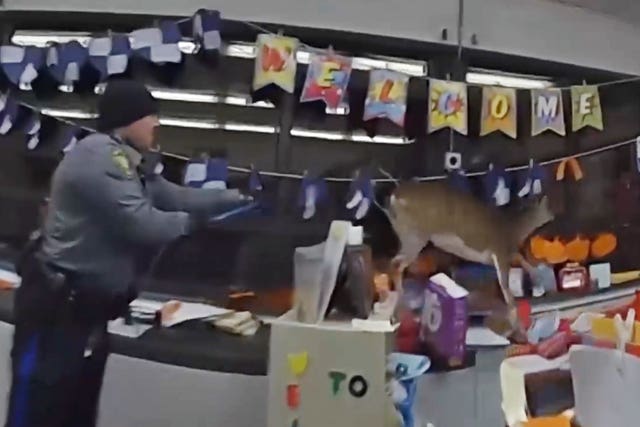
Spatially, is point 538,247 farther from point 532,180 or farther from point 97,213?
point 97,213

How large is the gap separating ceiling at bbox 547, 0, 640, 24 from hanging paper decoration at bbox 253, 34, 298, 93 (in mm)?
1232

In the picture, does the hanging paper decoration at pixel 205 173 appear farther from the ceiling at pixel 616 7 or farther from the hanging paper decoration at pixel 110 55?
the ceiling at pixel 616 7

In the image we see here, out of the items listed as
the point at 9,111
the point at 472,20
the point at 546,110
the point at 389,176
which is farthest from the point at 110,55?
the point at 546,110

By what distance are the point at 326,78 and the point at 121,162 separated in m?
0.93

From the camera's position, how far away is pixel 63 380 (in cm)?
236

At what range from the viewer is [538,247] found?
365 centimetres

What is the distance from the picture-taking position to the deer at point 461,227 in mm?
3312

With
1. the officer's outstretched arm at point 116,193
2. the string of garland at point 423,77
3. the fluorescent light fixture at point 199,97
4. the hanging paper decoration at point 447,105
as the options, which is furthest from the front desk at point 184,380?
the string of garland at point 423,77

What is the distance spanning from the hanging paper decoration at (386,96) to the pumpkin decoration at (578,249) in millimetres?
1008

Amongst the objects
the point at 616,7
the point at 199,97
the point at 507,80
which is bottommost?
the point at 199,97

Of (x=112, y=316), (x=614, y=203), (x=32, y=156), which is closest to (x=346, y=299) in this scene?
(x=112, y=316)

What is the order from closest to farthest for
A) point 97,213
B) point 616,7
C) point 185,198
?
point 97,213 → point 185,198 → point 616,7

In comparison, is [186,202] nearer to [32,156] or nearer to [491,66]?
[32,156]

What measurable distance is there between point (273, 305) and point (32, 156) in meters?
1.01
